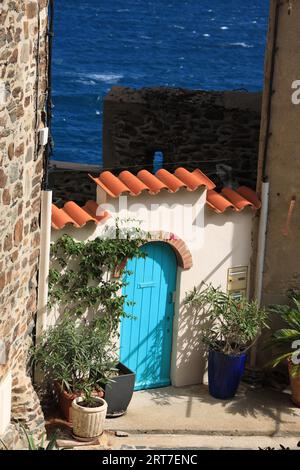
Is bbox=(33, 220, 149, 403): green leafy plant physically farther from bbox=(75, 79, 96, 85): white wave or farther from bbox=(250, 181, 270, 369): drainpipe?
bbox=(75, 79, 96, 85): white wave

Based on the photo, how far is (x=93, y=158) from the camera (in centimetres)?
4262

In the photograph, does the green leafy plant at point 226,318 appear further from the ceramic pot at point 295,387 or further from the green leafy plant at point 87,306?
the green leafy plant at point 87,306

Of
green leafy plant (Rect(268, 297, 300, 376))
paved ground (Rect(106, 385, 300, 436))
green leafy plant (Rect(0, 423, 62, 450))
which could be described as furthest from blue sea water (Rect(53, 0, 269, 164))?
green leafy plant (Rect(0, 423, 62, 450))

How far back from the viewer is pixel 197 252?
13148 millimetres

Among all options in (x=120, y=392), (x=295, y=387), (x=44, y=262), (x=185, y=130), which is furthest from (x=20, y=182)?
(x=185, y=130)

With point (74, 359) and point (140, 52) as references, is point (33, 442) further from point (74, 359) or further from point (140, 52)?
point (140, 52)

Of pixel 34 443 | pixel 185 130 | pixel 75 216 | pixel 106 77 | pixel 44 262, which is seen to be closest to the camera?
pixel 34 443

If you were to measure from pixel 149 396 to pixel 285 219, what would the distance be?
3182 mm

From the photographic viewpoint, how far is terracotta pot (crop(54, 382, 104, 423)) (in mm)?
11586

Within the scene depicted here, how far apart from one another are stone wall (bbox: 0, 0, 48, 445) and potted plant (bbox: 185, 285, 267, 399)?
2.77 meters


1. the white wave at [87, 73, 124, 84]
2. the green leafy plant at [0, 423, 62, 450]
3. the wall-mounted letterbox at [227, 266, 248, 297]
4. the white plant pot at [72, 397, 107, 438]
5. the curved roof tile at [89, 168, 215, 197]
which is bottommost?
the white plant pot at [72, 397, 107, 438]

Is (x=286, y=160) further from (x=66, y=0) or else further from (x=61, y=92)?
(x=66, y=0)

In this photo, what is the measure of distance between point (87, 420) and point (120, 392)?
2.92ft

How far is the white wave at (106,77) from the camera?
56.1 m
